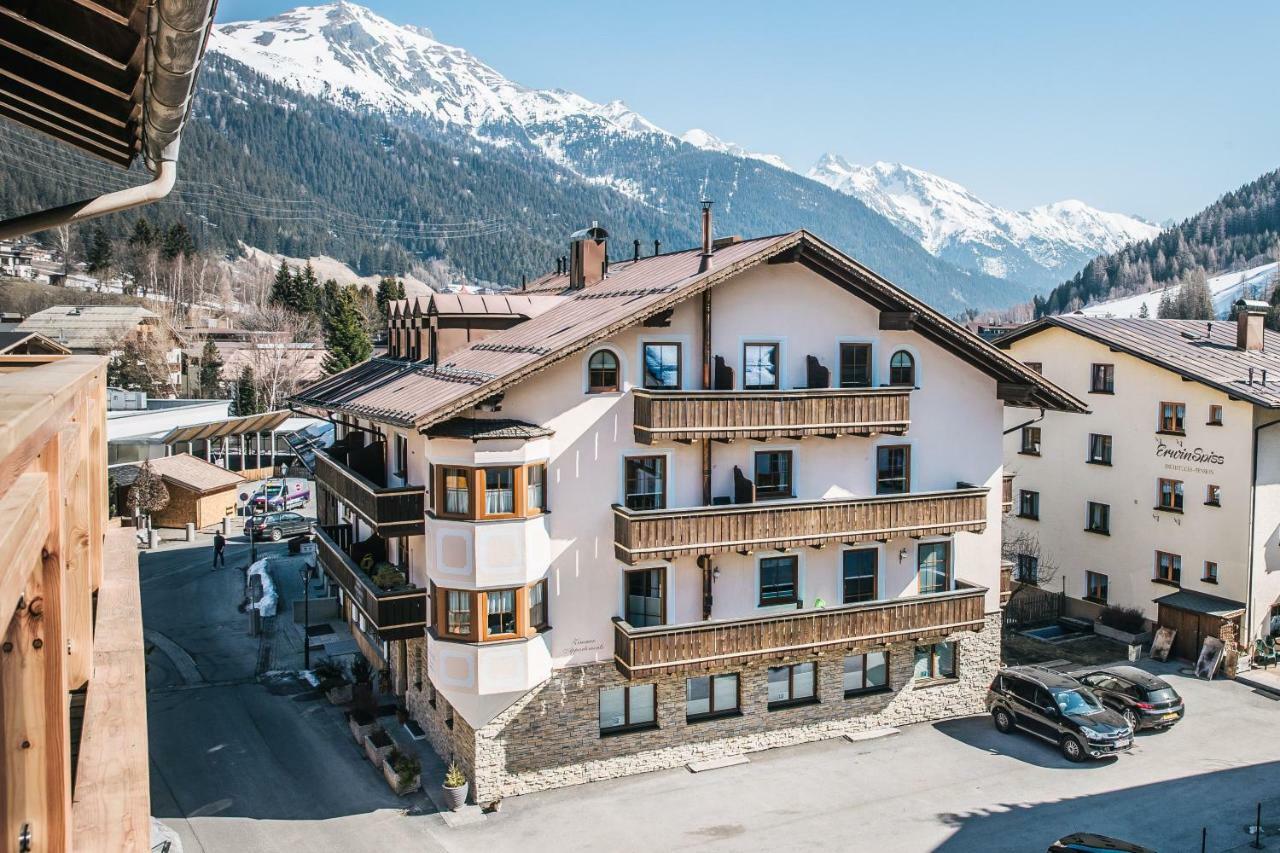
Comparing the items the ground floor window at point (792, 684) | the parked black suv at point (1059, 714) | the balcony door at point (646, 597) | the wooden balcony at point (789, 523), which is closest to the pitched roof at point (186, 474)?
the balcony door at point (646, 597)

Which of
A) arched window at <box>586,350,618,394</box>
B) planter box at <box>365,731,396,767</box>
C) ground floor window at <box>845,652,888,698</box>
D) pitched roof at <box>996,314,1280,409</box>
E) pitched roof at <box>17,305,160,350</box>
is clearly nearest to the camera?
arched window at <box>586,350,618,394</box>

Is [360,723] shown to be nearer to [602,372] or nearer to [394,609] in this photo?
[394,609]

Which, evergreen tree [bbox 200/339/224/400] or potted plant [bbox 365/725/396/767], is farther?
evergreen tree [bbox 200/339/224/400]

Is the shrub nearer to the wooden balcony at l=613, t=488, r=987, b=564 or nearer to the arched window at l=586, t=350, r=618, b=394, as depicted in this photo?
the wooden balcony at l=613, t=488, r=987, b=564

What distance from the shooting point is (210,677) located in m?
33.0

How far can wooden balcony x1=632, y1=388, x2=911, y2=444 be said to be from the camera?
25203mm

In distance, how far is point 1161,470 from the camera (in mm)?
38438

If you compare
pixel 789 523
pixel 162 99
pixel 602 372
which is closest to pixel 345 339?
pixel 602 372

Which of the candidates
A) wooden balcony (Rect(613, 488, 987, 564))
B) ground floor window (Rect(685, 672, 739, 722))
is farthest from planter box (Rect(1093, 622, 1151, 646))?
ground floor window (Rect(685, 672, 739, 722))

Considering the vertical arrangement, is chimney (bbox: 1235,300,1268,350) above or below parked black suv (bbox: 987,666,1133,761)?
above

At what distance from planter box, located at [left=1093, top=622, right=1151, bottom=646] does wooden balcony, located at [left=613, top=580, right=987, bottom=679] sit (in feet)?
39.6

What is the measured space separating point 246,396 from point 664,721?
2376 inches

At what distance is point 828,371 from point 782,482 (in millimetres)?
3335

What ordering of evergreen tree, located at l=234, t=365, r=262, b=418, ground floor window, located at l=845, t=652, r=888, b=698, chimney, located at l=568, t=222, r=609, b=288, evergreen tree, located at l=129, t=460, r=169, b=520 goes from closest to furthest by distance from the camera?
1. ground floor window, located at l=845, t=652, r=888, b=698
2. chimney, located at l=568, t=222, r=609, b=288
3. evergreen tree, located at l=129, t=460, r=169, b=520
4. evergreen tree, located at l=234, t=365, r=262, b=418
